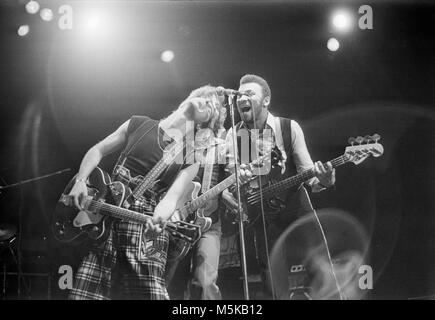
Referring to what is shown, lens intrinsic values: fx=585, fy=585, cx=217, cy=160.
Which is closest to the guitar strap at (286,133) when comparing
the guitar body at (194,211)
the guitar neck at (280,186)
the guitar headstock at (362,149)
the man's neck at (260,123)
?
the man's neck at (260,123)

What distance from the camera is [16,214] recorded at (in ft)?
14.5

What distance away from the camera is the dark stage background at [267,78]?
14.8 feet

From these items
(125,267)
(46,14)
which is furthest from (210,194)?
(46,14)

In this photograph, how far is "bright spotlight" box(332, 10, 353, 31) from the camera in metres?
4.84

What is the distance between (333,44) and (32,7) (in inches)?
97.5

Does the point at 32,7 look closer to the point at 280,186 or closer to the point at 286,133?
the point at 286,133

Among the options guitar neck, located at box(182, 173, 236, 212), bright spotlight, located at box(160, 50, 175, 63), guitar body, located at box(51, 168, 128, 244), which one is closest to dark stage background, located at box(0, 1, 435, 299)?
bright spotlight, located at box(160, 50, 175, 63)

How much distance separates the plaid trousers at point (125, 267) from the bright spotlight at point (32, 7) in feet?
6.13

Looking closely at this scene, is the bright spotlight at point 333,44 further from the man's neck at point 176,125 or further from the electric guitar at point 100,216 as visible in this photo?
the electric guitar at point 100,216

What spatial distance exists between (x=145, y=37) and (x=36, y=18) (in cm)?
90

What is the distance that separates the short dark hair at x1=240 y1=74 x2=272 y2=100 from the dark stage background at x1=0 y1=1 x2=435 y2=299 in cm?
5

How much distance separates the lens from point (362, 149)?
14.9ft

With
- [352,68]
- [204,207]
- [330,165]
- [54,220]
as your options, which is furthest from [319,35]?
[54,220]

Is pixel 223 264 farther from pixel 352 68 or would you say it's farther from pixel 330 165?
pixel 352 68
